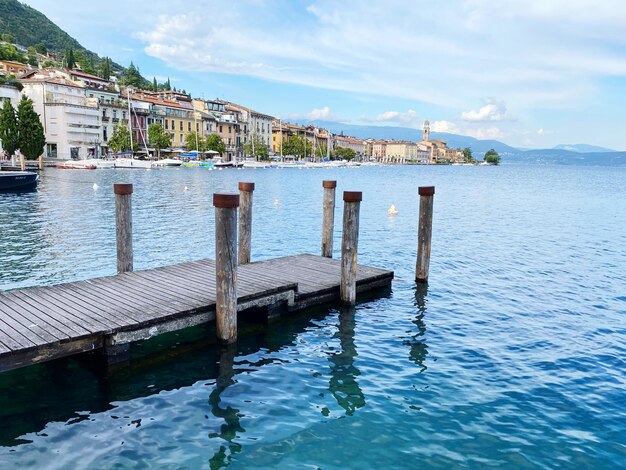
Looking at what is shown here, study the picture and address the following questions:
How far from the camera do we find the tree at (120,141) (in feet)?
344

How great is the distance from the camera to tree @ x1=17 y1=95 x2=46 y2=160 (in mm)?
68500

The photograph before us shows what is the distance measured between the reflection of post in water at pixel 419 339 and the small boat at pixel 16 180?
39.3 metres

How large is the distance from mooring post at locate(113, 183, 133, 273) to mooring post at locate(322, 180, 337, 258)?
20.3ft

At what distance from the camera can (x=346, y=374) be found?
9727mm

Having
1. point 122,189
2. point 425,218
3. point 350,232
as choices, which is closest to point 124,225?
point 122,189

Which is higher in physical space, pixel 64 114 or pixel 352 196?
pixel 64 114

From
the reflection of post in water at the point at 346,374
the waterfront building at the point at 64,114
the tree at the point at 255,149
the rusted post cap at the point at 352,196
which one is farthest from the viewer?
the tree at the point at 255,149

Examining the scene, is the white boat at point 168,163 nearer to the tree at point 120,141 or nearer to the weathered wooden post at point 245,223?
the tree at point 120,141

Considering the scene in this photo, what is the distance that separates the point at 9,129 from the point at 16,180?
29.2 metres

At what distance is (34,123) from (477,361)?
72.9 metres

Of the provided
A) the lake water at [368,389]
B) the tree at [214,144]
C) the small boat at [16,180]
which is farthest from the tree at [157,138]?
the lake water at [368,389]

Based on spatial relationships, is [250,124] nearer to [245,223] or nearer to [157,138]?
[157,138]

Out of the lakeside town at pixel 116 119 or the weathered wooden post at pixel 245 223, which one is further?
the lakeside town at pixel 116 119

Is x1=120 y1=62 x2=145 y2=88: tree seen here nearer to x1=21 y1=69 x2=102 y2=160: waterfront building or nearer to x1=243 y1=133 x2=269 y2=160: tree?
x1=243 y1=133 x2=269 y2=160: tree
